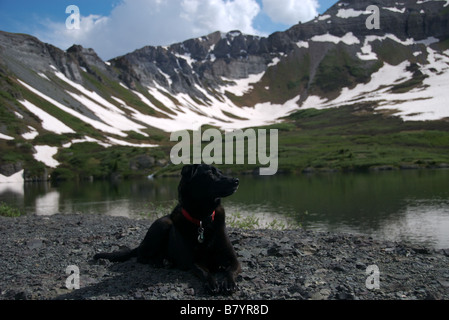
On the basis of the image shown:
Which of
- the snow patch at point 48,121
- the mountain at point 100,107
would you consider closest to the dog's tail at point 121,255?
the mountain at point 100,107

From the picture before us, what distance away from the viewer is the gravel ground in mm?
7133

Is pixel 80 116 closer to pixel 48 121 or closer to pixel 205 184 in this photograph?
pixel 48 121

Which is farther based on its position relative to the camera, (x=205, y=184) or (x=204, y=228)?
(x=204, y=228)

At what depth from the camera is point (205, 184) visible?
7262 mm

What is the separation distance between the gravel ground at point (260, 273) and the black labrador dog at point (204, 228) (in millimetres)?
313

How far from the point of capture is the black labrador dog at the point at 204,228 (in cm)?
717

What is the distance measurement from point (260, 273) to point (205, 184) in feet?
8.30

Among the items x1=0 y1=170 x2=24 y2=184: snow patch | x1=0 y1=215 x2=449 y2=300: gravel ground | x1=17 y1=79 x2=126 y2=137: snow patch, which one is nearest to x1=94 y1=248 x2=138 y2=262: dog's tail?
x1=0 y1=215 x2=449 y2=300: gravel ground

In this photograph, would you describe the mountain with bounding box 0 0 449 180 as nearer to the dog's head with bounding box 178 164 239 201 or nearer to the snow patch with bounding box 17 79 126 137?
the snow patch with bounding box 17 79 126 137

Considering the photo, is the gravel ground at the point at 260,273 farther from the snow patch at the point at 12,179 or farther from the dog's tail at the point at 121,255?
the snow patch at the point at 12,179

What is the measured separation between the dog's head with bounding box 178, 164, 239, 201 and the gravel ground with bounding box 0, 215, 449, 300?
1.73 metres

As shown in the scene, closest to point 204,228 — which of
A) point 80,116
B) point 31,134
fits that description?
point 31,134
